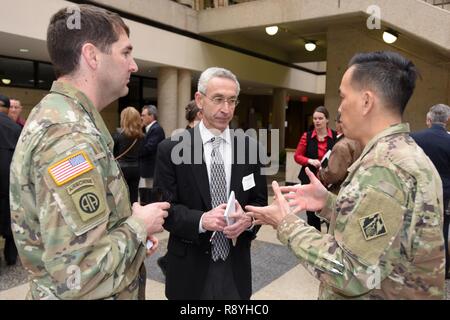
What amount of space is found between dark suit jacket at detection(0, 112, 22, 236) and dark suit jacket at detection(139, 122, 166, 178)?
1.92 m

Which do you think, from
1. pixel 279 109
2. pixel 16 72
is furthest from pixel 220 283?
pixel 279 109

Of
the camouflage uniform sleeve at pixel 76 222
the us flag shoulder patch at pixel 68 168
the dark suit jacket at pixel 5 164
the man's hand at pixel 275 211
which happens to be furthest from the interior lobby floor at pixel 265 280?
the us flag shoulder patch at pixel 68 168

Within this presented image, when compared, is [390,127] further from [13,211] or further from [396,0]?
[396,0]

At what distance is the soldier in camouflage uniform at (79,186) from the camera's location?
97cm

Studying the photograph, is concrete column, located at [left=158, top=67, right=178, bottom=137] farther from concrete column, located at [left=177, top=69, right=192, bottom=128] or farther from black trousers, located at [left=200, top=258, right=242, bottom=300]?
black trousers, located at [left=200, top=258, right=242, bottom=300]

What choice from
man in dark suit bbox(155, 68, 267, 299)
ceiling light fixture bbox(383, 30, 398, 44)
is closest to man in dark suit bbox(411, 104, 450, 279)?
man in dark suit bbox(155, 68, 267, 299)

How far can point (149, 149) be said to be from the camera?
5328 mm

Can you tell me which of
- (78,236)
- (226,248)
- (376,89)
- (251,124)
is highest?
(251,124)

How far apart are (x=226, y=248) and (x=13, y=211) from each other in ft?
3.59

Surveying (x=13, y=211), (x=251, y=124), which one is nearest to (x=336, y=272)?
(x=13, y=211)

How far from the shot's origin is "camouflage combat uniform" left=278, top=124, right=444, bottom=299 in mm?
1055

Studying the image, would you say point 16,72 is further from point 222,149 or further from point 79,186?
point 79,186

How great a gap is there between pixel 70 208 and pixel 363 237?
0.85 meters

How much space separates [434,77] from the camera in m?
7.92
